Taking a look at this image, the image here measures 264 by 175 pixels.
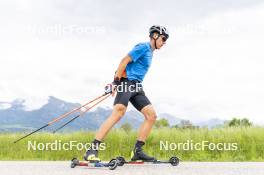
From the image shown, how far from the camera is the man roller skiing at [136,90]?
8750 millimetres

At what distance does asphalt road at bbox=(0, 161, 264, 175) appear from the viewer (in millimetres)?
8055

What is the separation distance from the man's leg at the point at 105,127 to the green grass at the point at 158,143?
364 centimetres

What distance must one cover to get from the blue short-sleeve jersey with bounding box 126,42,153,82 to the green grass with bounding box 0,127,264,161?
376 cm

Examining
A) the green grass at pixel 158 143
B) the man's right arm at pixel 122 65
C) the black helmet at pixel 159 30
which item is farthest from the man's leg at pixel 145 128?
the green grass at pixel 158 143

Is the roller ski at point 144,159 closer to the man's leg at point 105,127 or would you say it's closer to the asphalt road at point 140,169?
the asphalt road at point 140,169

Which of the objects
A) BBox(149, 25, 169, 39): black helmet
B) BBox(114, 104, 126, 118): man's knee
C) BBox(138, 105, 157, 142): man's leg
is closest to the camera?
BBox(114, 104, 126, 118): man's knee

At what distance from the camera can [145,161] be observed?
923 centimetres

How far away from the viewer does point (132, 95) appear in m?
9.01

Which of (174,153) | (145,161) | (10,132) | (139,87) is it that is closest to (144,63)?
(139,87)

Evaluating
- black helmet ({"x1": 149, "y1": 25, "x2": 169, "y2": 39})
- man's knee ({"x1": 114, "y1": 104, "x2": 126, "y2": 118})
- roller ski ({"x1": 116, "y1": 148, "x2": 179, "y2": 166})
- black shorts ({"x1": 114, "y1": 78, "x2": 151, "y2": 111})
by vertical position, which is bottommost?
roller ski ({"x1": 116, "y1": 148, "x2": 179, "y2": 166})

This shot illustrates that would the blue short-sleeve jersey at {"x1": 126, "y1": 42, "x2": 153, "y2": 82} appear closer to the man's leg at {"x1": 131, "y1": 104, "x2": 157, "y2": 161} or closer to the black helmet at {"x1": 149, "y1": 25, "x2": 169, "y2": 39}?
the black helmet at {"x1": 149, "y1": 25, "x2": 169, "y2": 39}

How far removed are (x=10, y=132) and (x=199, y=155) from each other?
5.18 m

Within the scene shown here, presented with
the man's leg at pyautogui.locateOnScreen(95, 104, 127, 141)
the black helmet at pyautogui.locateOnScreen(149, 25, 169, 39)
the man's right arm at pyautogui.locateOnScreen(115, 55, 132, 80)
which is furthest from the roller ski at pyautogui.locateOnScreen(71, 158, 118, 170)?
the black helmet at pyautogui.locateOnScreen(149, 25, 169, 39)

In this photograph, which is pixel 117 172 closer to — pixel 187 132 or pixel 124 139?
pixel 124 139
